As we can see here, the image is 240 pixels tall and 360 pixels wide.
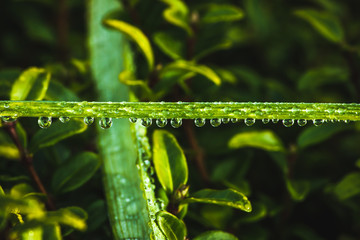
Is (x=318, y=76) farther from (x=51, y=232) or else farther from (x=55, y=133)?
(x=51, y=232)

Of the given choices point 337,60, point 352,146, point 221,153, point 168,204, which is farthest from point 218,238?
point 337,60

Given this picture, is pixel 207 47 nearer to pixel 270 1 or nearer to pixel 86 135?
pixel 86 135

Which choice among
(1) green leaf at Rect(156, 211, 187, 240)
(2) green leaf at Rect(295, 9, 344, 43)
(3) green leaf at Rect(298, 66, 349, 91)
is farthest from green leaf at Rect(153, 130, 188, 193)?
(2) green leaf at Rect(295, 9, 344, 43)

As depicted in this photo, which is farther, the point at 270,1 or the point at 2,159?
the point at 270,1

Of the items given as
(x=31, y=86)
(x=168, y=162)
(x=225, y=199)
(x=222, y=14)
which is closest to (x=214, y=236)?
(x=225, y=199)

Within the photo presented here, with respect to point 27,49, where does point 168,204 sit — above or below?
below

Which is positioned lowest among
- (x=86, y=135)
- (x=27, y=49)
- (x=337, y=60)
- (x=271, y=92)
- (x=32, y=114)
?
(x=32, y=114)
